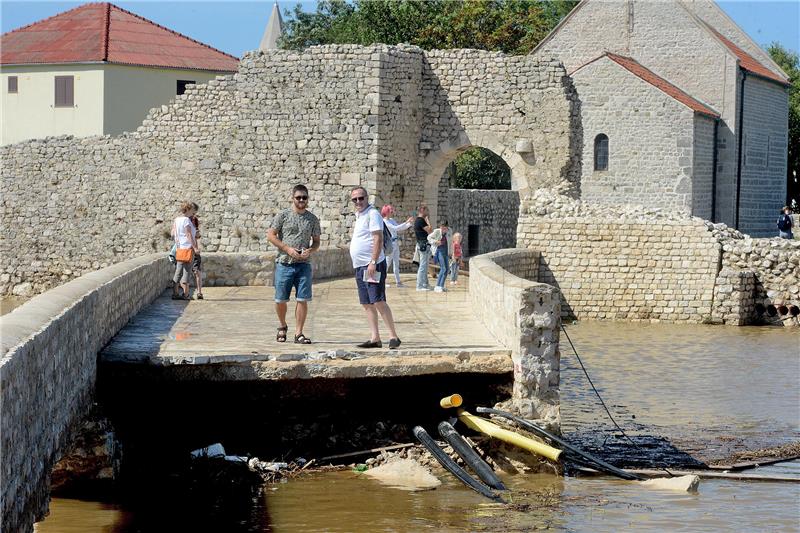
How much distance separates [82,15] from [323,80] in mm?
21311

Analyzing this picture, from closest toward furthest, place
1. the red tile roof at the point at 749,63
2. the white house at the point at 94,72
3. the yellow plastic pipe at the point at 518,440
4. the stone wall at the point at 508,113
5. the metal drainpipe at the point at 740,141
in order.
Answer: the yellow plastic pipe at the point at 518,440 < the stone wall at the point at 508,113 < the white house at the point at 94,72 < the metal drainpipe at the point at 740,141 < the red tile roof at the point at 749,63

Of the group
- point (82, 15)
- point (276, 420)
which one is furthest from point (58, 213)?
point (276, 420)

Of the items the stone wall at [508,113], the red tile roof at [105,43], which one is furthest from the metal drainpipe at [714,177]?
the stone wall at [508,113]

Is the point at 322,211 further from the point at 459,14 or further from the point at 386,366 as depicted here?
the point at 459,14

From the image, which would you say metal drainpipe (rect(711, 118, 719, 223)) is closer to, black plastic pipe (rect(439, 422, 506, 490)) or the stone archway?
the stone archway

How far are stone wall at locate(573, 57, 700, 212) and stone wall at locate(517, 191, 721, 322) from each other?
48.4 ft

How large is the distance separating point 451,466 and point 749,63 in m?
36.7

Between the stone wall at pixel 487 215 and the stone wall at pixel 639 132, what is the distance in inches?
143

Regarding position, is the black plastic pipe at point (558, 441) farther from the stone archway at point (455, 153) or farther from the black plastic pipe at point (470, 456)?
the stone archway at point (455, 153)

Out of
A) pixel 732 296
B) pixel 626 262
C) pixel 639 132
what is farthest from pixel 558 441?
pixel 639 132

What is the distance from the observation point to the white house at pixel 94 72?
41.4 meters

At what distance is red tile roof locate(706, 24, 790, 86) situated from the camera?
43.7 m

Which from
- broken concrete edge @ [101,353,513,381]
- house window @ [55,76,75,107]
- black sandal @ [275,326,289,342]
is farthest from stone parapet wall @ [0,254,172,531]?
house window @ [55,76,75,107]

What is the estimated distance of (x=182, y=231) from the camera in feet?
55.5
